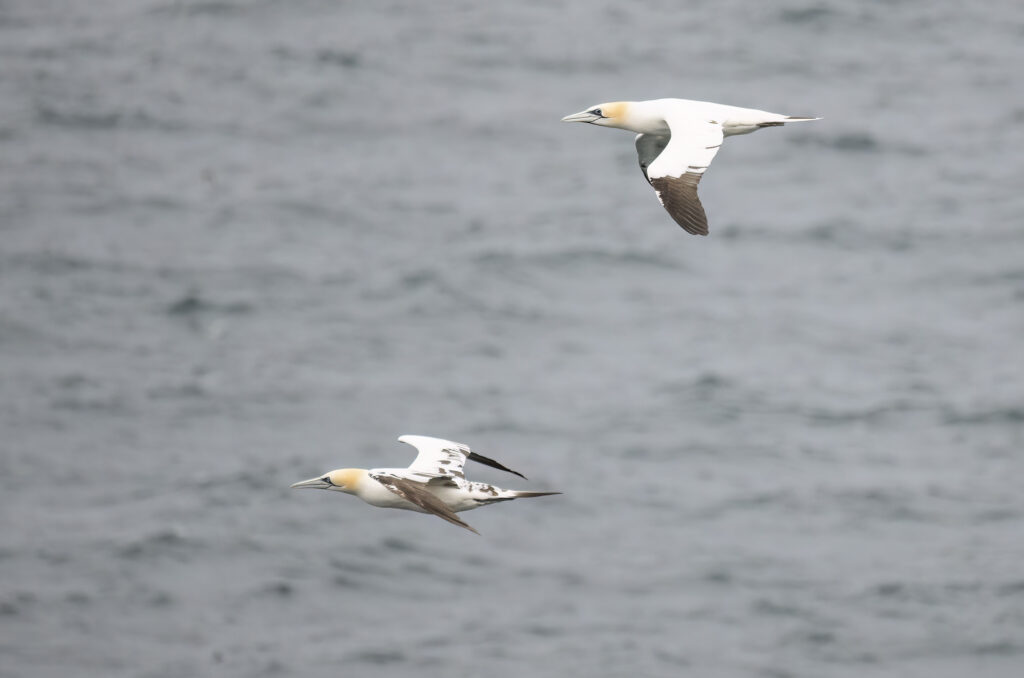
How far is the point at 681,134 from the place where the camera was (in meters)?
17.2

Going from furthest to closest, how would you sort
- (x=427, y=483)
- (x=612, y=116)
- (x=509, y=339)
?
(x=509, y=339), (x=612, y=116), (x=427, y=483)

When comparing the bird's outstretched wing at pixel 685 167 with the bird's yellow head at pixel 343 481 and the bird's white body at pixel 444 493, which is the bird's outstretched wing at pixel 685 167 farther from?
the bird's yellow head at pixel 343 481

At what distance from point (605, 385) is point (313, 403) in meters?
7.90

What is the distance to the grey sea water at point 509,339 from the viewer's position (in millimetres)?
41125

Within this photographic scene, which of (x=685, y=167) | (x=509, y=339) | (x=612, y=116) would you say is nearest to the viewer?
(x=685, y=167)

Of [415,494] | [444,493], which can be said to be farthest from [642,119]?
[415,494]

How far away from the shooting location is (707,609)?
41.2 m

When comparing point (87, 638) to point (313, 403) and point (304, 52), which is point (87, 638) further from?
point (304, 52)

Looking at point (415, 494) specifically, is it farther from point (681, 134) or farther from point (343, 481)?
point (681, 134)

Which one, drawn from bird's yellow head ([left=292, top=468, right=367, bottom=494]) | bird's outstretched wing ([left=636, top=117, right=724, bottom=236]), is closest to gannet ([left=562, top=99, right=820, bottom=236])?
bird's outstretched wing ([left=636, top=117, right=724, bottom=236])

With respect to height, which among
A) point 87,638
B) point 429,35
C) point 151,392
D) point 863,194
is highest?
point 429,35

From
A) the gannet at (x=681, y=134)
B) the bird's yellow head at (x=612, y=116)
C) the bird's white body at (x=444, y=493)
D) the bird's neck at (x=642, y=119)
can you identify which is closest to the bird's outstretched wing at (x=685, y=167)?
the gannet at (x=681, y=134)

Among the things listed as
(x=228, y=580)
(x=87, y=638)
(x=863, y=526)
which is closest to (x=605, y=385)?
(x=863, y=526)

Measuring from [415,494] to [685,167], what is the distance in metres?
3.81
